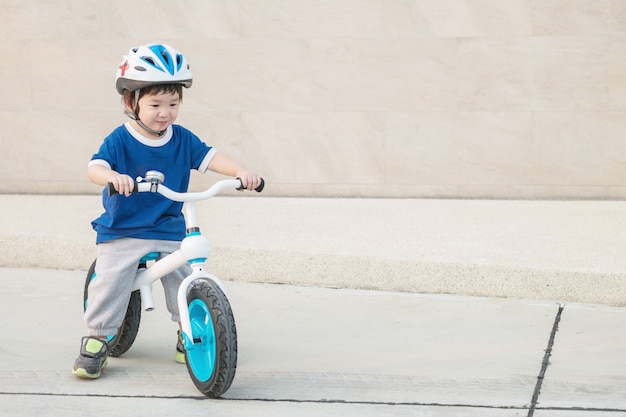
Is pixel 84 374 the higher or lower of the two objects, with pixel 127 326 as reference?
lower

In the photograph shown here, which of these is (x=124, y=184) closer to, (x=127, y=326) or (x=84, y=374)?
(x=84, y=374)

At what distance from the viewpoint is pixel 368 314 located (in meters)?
5.87

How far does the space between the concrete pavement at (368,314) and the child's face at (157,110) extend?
41.1 inches

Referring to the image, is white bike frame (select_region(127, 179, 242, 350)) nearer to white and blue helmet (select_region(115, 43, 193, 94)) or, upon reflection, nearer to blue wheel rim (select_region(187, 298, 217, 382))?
blue wheel rim (select_region(187, 298, 217, 382))

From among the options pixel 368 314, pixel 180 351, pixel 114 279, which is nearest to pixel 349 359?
pixel 180 351

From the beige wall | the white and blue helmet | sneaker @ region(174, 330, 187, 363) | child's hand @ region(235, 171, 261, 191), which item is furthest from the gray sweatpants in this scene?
the beige wall

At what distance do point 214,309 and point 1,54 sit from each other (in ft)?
19.4

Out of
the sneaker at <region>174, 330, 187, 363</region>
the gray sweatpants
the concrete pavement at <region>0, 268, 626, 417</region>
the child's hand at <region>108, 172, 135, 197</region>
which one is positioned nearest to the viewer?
the child's hand at <region>108, 172, 135, 197</region>

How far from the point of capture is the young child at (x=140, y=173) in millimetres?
4523

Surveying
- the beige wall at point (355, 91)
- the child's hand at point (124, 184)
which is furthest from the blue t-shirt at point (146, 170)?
the beige wall at point (355, 91)

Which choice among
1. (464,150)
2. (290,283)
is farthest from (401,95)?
(290,283)

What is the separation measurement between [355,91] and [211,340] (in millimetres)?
5028

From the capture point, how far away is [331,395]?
4406mm

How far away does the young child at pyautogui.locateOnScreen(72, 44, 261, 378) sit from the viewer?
178 inches
